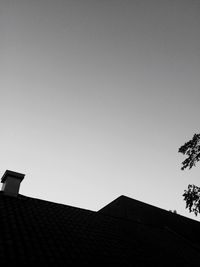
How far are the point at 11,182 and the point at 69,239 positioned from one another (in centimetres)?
486

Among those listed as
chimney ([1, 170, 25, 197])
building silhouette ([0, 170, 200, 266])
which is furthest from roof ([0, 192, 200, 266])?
chimney ([1, 170, 25, 197])

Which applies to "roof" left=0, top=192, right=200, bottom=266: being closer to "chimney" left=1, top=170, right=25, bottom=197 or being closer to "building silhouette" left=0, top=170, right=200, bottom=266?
"building silhouette" left=0, top=170, right=200, bottom=266

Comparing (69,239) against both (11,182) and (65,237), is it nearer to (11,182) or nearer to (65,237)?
(65,237)

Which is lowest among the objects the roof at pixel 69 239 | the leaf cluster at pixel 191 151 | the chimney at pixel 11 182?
the roof at pixel 69 239

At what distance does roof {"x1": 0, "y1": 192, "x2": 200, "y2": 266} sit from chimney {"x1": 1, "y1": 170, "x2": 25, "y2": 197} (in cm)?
51

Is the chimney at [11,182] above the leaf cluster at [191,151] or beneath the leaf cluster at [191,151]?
beneath

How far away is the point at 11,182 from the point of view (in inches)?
489

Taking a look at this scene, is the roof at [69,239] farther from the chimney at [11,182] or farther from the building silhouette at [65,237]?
the chimney at [11,182]

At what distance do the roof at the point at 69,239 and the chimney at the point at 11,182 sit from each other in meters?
0.51

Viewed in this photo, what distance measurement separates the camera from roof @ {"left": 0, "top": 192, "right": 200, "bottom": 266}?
25.1 feet

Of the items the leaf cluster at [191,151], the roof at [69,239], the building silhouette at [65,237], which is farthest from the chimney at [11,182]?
the leaf cluster at [191,151]

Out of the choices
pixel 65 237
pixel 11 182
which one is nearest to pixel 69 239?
pixel 65 237

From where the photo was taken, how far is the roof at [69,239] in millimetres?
7637

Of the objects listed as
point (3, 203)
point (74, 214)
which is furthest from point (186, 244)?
point (3, 203)
